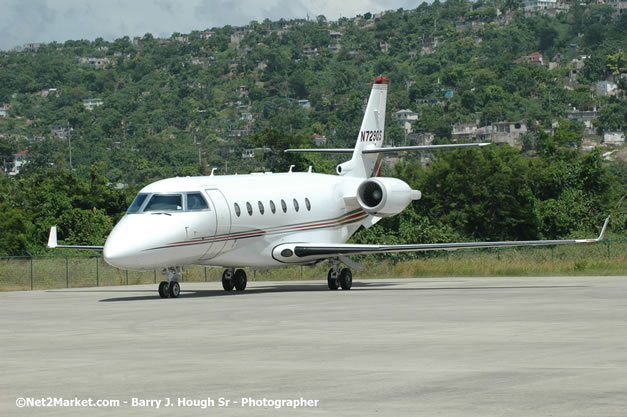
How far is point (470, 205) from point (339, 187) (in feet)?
79.1

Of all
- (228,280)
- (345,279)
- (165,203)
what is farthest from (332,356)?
(228,280)

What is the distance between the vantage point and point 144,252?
2717cm

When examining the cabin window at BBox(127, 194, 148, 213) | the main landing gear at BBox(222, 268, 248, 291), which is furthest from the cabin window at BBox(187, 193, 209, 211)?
the main landing gear at BBox(222, 268, 248, 291)

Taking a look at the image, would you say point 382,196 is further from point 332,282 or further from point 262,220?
point 262,220

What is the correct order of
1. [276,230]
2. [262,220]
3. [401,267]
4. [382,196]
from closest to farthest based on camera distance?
[262,220]
[276,230]
[382,196]
[401,267]

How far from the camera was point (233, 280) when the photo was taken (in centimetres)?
3366

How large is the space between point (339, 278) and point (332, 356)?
1871 cm

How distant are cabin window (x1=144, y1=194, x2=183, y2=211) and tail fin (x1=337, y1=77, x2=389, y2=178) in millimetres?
10877

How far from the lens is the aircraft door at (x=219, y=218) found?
2975cm

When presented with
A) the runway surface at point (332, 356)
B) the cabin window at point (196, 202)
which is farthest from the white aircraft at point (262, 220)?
the runway surface at point (332, 356)

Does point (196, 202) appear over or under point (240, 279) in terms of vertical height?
over

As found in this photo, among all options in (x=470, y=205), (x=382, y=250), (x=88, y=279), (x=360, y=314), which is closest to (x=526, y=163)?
(x=470, y=205)

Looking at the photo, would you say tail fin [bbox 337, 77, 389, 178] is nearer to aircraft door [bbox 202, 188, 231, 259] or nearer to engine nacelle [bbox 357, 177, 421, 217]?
engine nacelle [bbox 357, 177, 421, 217]

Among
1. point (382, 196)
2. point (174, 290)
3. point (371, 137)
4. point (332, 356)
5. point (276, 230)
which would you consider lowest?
point (332, 356)
